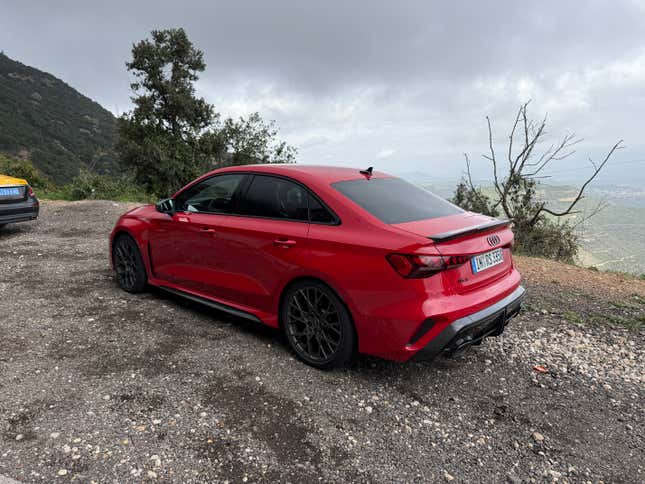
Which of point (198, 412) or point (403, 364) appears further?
point (403, 364)

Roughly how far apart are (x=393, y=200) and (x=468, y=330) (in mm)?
1137

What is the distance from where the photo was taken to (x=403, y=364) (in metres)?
3.60

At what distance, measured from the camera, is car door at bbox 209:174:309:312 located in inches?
135

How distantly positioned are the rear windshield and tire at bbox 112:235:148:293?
2.69 metres

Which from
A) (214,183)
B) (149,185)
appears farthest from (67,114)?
(214,183)

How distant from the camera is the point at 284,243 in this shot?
11.2 ft

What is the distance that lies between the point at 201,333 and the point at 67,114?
66840mm

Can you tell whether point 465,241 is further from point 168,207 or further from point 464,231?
point 168,207

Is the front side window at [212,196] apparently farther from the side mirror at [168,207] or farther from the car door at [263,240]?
the car door at [263,240]

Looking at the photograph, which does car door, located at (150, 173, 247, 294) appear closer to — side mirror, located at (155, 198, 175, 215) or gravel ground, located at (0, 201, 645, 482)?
side mirror, located at (155, 198, 175, 215)

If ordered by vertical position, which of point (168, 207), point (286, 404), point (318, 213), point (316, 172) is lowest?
point (286, 404)

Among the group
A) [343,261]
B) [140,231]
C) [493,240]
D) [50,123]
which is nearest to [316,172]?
[343,261]

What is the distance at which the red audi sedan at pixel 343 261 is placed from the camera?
285 cm

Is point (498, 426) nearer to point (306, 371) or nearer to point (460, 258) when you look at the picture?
point (460, 258)
